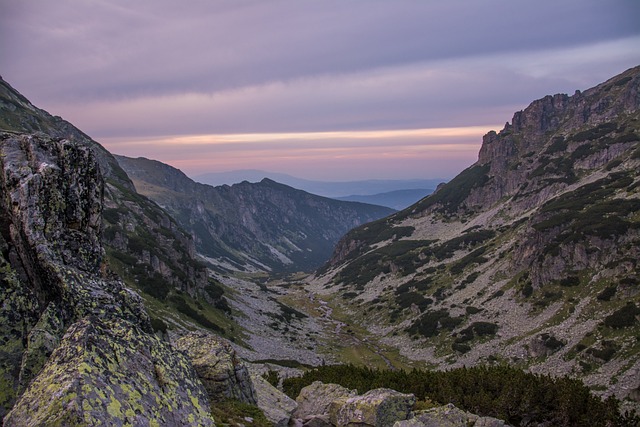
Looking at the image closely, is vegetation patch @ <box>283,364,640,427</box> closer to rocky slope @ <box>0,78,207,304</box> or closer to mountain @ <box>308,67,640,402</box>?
mountain @ <box>308,67,640,402</box>

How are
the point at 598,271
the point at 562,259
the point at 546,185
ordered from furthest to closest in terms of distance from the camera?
the point at 546,185
the point at 562,259
the point at 598,271

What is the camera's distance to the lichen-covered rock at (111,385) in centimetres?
984

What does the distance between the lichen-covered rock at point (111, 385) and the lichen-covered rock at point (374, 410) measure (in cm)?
947

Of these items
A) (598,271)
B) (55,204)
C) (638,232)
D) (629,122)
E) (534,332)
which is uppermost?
(629,122)

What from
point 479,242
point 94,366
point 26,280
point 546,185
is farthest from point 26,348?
point 546,185

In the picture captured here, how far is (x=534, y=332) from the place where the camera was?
2943 inches

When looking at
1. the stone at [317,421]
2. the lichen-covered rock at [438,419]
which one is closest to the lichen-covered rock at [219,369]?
the stone at [317,421]

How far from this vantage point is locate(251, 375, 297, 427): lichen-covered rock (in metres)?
20.3

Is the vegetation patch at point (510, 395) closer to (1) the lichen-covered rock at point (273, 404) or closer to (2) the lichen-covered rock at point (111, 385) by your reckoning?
(1) the lichen-covered rock at point (273, 404)

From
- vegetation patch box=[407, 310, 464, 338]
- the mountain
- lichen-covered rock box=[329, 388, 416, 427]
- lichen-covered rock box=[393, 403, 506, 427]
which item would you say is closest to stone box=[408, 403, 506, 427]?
lichen-covered rock box=[393, 403, 506, 427]

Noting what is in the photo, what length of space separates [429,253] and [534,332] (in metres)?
85.8

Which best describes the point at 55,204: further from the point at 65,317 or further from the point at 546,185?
the point at 546,185

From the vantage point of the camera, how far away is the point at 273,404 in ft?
74.2

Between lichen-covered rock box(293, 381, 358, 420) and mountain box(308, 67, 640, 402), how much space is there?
37914 mm
